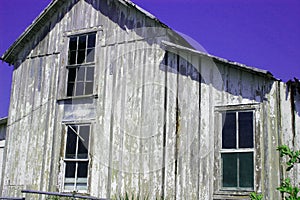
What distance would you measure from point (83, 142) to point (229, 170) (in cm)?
383

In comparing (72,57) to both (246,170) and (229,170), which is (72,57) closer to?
(229,170)

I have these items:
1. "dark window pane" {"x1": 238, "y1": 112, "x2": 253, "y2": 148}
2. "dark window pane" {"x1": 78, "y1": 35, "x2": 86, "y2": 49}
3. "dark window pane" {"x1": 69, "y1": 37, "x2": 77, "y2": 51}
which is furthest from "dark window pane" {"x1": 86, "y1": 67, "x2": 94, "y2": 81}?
"dark window pane" {"x1": 238, "y1": 112, "x2": 253, "y2": 148}

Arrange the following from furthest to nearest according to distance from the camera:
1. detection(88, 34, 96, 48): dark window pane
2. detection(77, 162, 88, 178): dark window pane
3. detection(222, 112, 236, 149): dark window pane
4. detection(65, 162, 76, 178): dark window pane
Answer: detection(88, 34, 96, 48): dark window pane, detection(65, 162, 76, 178): dark window pane, detection(77, 162, 88, 178): dark window pane, detection(222, 112, 236, 149): dark window pane

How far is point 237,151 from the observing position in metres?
7.86

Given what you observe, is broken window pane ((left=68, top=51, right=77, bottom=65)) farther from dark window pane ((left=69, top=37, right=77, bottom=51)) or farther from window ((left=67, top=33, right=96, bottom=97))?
dark window pane ((left=69, top=37, right=77, bottom=51))

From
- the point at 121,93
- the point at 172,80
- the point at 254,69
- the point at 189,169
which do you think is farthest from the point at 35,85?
the point at 254,69

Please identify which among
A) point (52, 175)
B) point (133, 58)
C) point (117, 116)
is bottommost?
point (52, 175)

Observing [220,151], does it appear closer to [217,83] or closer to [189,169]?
[189,169]

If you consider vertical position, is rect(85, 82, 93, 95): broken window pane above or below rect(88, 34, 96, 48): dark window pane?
below

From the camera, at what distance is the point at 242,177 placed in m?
7.71

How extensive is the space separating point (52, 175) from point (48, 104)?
191 cm

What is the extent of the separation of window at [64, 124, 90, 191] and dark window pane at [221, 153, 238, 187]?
11.6ft

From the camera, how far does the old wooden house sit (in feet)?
25.7

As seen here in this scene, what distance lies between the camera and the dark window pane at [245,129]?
7.85m
